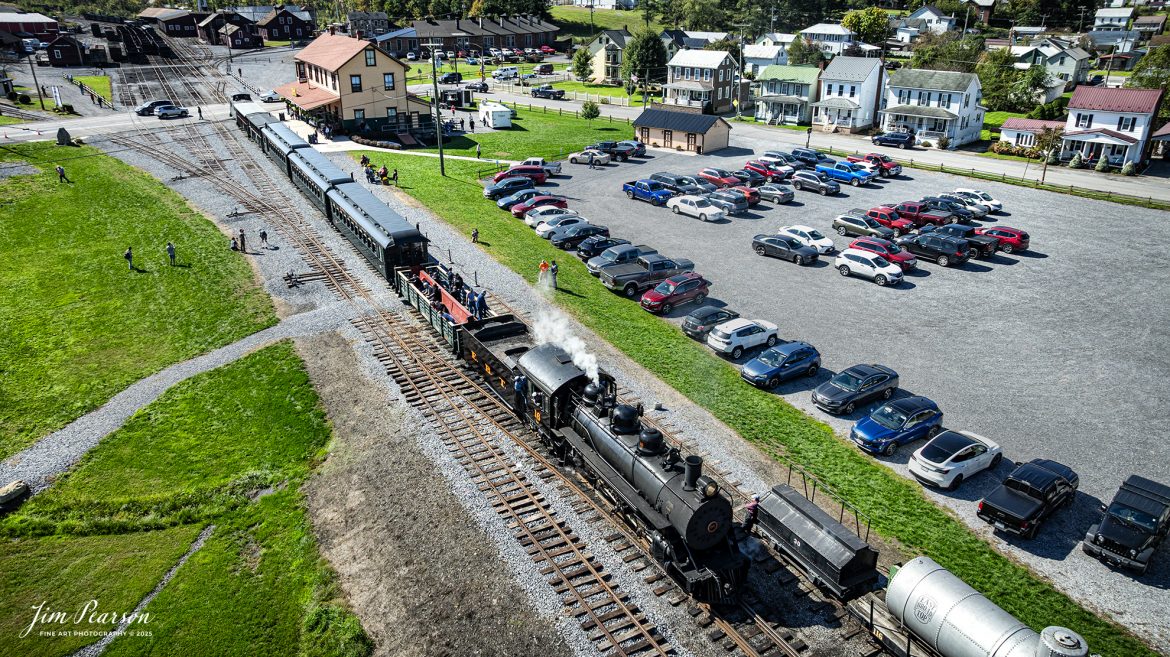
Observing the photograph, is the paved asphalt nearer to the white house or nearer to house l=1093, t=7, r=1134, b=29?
the white house

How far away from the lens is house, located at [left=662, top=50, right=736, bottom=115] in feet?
281

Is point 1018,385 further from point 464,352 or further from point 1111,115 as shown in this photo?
point 1111,115

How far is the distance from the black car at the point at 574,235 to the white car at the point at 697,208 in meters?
9.39

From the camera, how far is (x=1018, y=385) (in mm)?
28469

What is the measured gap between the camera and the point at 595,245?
40969 millimetres

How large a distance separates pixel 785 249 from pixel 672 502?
2870cm

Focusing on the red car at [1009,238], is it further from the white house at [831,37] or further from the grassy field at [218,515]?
the white house at [831,37]

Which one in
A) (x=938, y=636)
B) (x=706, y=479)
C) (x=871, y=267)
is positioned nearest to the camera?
(x=938, y=636)

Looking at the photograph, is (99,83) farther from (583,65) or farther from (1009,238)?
(1009,238)

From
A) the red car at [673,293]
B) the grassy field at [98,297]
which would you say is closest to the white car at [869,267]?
the red car at [673,293]

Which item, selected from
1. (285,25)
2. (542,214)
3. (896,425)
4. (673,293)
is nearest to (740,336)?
(673,293)

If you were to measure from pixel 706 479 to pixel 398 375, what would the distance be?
15568 mm

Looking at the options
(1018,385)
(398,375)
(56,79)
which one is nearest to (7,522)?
(398,375)

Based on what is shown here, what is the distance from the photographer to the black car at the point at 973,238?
4284 centimetres
